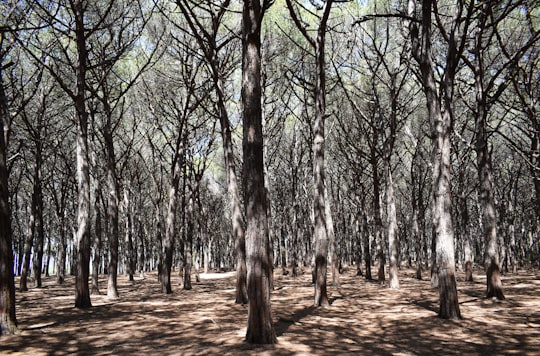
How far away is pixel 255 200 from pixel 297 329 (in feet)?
Result: 8.96

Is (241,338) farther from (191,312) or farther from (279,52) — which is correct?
(279,52)

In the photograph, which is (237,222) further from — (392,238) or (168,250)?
(392,238)

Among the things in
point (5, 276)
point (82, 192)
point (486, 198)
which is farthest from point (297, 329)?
point (82, 192)

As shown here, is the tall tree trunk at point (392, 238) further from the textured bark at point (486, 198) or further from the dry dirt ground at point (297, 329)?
the textured bark at point (486, 198)

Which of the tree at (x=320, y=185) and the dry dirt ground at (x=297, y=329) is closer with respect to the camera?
the dry dirt ground at (x=297, y=329)

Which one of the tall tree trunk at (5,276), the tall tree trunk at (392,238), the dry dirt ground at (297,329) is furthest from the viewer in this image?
the tall tree trunk at (392,238)

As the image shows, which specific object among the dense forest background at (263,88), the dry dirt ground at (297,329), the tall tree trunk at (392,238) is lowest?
the dry dirt ground at (297,329)

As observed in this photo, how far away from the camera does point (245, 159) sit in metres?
6.20

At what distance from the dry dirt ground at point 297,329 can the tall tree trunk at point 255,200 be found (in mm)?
450

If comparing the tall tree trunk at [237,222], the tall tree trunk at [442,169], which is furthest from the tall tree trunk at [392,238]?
the tall tree trunk at [237,222]

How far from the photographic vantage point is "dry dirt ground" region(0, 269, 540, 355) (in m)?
5.45

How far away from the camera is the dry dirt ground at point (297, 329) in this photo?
17.9 ft

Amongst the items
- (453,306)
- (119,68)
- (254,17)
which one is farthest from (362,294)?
(119,68)

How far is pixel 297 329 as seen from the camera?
6699 millimetres
